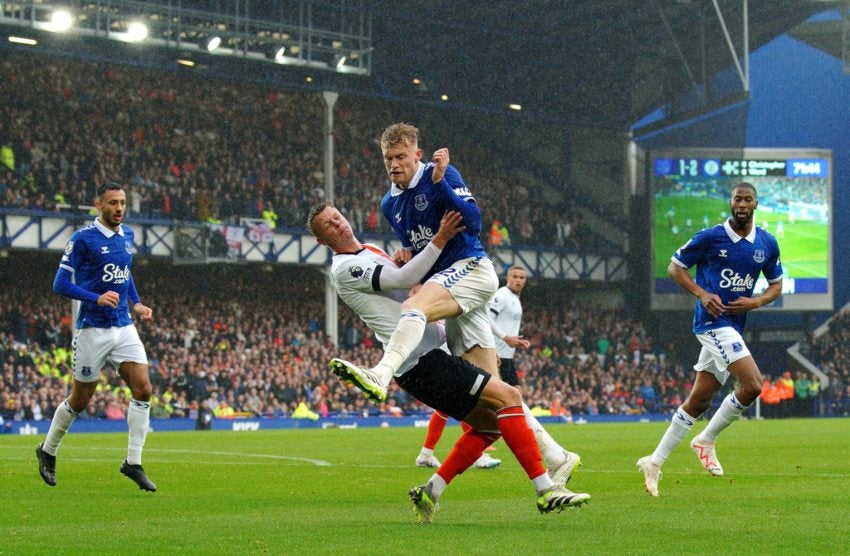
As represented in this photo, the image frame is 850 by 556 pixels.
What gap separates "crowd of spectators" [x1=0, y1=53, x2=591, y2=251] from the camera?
38969 mm

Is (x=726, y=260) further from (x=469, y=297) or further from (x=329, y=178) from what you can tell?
(x=329, y=178)

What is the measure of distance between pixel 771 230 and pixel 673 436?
3767 cm

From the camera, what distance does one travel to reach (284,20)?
42.4m

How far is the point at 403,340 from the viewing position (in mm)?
8203

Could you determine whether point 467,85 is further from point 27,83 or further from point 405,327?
point 405,327

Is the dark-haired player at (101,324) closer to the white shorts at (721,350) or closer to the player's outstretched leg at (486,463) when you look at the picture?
the player's outstretched leg at (486,463)

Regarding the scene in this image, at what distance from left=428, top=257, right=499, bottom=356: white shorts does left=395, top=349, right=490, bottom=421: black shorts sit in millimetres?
445

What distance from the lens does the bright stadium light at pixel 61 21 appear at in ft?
119

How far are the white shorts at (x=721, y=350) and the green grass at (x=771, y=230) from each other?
36.3m

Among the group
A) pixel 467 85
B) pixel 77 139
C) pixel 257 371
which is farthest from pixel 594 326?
pixel 77 139


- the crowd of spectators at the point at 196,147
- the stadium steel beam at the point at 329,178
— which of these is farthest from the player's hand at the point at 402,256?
the stadium steel beam at the point at 329,178

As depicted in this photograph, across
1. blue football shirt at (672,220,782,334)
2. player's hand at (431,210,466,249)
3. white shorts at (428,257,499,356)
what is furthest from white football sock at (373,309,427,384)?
blue football shirt at (672,220,782,334)

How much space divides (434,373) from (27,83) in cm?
3510

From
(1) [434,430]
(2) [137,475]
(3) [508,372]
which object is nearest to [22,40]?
(3) [508,372]
